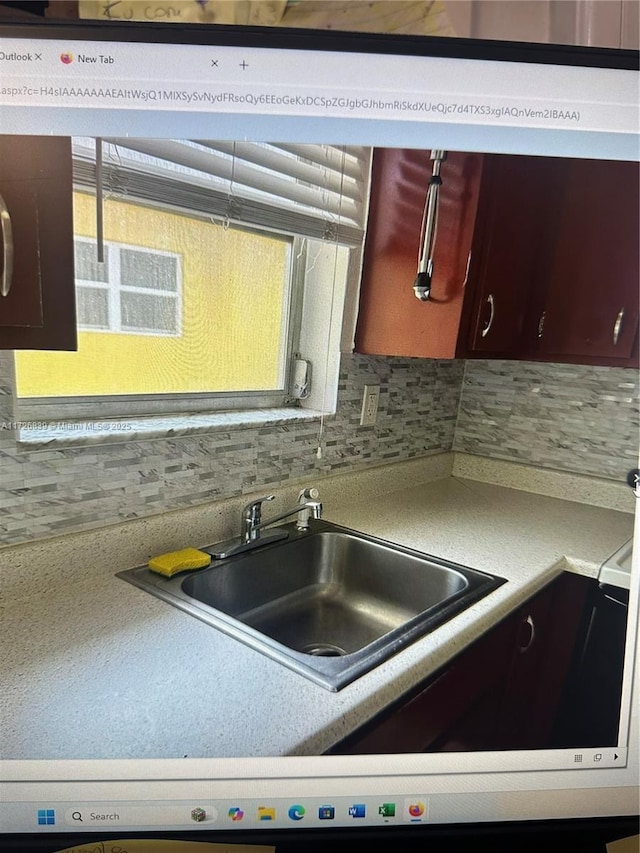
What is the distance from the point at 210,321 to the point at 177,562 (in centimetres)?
39

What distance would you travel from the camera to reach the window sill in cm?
65

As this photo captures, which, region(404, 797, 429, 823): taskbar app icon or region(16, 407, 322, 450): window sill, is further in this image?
region(16, 407, 322, 450): window sill

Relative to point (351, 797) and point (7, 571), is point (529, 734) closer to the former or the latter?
point (351, 797)

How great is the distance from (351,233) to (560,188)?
0.51 meters

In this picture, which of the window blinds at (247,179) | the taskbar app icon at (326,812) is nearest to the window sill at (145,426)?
the window blinds at (247,179)

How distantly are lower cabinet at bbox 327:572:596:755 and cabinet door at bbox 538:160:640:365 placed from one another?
0.54 m

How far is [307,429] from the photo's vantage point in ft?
2.78

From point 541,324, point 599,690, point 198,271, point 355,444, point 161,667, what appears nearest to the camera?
point 599,690

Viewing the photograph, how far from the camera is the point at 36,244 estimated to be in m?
0.48

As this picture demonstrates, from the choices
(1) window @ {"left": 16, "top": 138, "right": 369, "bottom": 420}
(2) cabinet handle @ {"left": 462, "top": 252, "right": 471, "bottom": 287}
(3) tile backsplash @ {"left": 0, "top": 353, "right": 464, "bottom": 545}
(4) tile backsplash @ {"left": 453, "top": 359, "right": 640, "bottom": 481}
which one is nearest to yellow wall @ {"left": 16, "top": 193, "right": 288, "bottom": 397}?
A: (1) window @ {"left": 16, "top": 138, "right": 369, "bottom": 420}

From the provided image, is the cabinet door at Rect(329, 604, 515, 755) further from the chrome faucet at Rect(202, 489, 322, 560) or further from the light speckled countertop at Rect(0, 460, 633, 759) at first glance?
the chrome faucet at Rect(202, 489, 322, 560)

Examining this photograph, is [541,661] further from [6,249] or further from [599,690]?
[6,249]

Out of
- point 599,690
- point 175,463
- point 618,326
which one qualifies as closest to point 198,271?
point 175,463

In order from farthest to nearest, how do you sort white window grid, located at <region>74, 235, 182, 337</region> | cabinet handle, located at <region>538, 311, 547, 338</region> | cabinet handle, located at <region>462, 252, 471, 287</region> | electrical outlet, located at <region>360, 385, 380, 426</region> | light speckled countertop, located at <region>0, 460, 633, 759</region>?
cabinet handle, located at <region>538, 311, 547, 338</region> < cabinet handle, located at <region>462, 252, 471, 287</region> < electrical outlet, located at <region>360, 385, 380, 426</region> < white window grid, located at <region>74, 235, 182, 337</region> < light speckled countertop, located at <region>0, 460, 633, 759</region>
